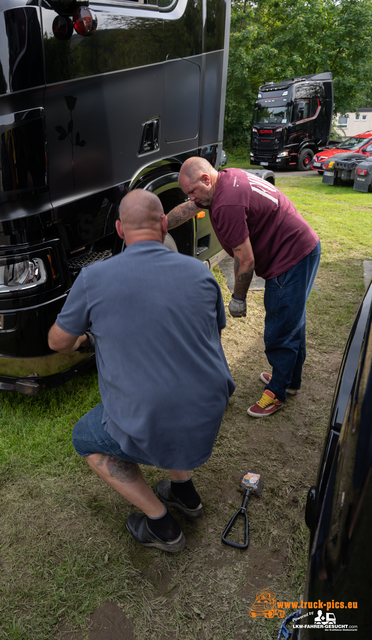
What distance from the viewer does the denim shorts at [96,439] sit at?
1926 mm

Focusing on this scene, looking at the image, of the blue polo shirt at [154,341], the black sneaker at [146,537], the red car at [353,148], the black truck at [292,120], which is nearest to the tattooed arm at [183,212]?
the blue polo shirt at [154,341]

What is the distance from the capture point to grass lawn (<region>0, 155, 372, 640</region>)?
6.08ft

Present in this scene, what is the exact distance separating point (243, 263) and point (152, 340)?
4.16 feet

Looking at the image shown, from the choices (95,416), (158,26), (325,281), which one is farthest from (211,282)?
(325,281)

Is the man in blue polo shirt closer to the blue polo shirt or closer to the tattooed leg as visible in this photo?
the blue polo shirt

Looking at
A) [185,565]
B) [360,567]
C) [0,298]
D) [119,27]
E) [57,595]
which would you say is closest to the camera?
[360,567]

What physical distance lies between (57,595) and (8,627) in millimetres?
208

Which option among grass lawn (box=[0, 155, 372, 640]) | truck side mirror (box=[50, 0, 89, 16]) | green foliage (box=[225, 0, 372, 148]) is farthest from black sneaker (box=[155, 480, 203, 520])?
green foliage (box=[225, 0, 372, 148])

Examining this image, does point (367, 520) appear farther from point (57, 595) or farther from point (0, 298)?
point (0, 298)

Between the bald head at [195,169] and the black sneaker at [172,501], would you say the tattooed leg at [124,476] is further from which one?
the bald head at [195,169]

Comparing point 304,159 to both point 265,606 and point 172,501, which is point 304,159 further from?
point 265,606

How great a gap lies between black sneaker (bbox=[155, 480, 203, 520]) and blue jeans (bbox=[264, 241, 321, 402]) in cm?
107

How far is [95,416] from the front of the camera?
6.63 ft

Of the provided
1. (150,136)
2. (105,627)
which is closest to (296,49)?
(150,136)
